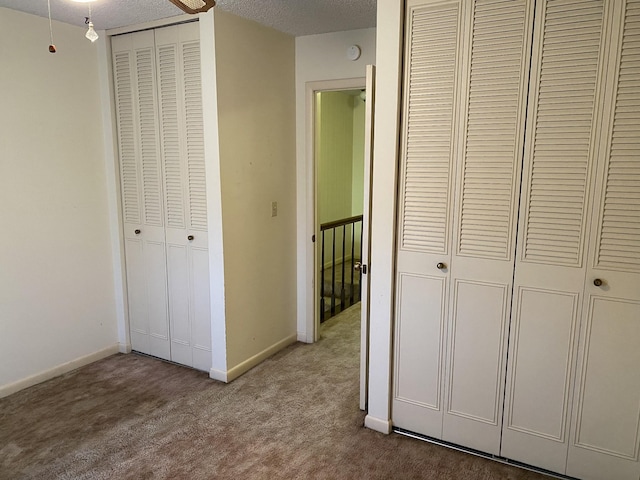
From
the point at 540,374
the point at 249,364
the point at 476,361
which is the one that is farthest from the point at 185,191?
the point at 540,374

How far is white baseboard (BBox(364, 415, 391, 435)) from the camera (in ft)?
8.18

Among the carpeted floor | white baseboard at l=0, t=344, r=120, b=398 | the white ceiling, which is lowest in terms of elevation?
the carpeted floor

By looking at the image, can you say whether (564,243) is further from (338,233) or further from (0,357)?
(338,233)

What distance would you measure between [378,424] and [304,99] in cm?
241

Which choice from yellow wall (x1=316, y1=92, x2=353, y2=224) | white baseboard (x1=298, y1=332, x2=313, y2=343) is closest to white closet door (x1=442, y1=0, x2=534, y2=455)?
white baseboard (x1=298, y1=332, x2=313, y2=343)

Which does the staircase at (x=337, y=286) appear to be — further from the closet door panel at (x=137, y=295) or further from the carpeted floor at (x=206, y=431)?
the closet door panel at (x=137, y=295)

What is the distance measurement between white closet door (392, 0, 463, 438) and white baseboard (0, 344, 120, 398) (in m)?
2.33

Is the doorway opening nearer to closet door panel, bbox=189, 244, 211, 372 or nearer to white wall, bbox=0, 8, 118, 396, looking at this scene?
closet door panel, bbox=189, 244, 211, 372

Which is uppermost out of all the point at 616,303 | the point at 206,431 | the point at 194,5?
the point at 194,5

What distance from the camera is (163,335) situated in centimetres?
343

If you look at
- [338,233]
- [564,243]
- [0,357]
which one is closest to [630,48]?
[564,243]

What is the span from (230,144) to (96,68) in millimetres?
1273

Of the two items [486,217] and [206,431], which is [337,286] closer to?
[206,431]

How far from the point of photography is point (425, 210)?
2.27 metres
